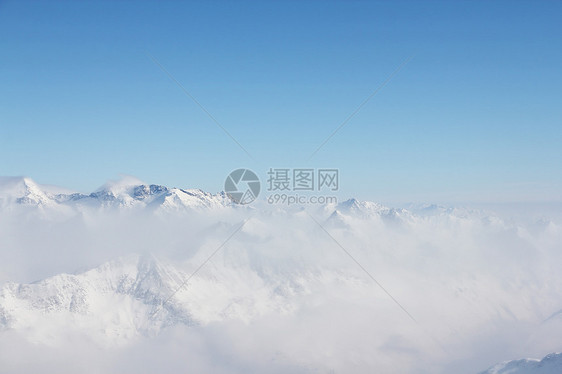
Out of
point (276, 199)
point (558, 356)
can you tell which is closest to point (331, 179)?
point (276, 199)

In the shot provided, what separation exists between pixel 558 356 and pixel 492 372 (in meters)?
22.3

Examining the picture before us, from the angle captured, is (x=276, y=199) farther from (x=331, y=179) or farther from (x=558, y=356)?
(x=558, y=356)

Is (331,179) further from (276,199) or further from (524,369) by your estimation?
(524,369)

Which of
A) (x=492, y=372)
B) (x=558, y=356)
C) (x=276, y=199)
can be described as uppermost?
(x=276, y=199)

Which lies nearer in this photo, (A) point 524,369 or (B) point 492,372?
(A) point 524,369

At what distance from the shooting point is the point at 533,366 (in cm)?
11794

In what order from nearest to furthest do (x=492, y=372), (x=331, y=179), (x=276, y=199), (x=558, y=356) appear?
Answer: (x=331, y=179) < (x=276, y=199) < (x=558, y=356) < (x=492, y=372)

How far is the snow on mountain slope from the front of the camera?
11025 cm

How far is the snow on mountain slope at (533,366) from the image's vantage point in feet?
362

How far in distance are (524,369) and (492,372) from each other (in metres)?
11.5

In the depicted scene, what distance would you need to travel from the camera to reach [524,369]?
11969cm

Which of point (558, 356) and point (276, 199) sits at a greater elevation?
point (276, 199)

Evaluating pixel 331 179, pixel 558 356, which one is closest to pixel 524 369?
pixel 558 356

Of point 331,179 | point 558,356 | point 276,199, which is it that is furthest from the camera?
point 558,356
